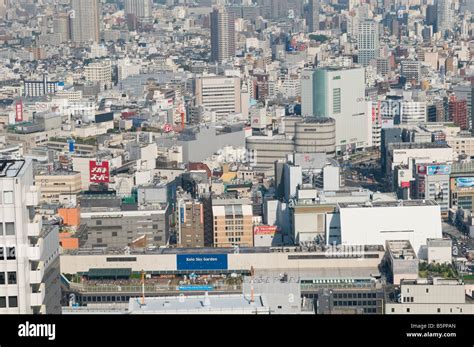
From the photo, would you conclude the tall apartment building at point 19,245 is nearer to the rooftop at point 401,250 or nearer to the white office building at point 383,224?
the rooftop at point 401,250

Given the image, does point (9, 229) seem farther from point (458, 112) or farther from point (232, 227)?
point (458, 112)

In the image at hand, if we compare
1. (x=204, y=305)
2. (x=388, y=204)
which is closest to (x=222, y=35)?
(x=388, y=204)

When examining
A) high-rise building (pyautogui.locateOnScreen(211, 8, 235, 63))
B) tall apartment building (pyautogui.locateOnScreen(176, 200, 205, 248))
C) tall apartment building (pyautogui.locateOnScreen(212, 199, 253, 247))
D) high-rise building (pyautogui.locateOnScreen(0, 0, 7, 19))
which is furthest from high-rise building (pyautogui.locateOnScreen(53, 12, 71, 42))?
tall apartment building (pyautogui.locateOnScreen(212, 199, 253, 247))

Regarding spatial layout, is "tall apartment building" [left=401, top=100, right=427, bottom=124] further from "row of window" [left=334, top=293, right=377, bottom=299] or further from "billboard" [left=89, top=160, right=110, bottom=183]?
"row of window" [left=334, top=293, right=377, bottom=299]

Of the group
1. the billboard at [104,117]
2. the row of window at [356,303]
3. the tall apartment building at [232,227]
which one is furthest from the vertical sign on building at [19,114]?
the row of window at [356,303]

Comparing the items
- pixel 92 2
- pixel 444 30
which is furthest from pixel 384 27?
pixel 92 2
